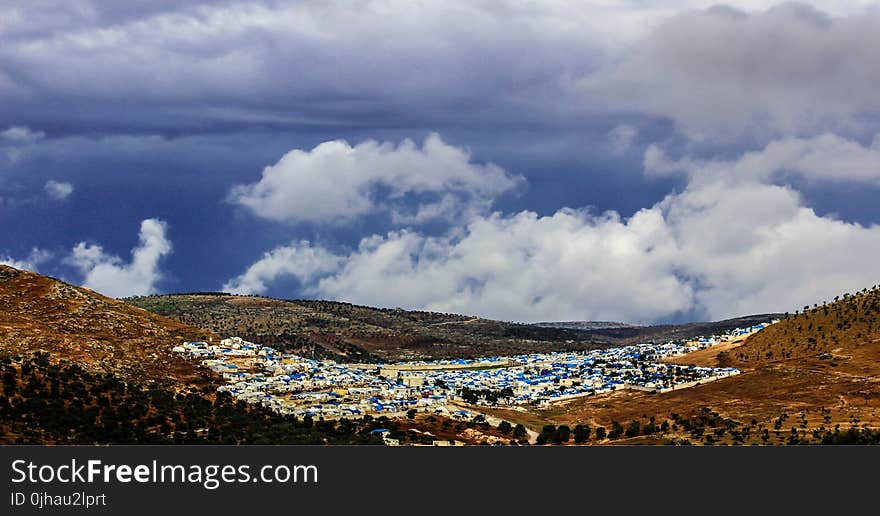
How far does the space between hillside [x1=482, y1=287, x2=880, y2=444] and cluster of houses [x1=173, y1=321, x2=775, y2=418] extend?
9003 mm

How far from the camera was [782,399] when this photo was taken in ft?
354

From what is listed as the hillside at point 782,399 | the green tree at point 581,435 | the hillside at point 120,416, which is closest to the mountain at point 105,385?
the hillside at point 120,416

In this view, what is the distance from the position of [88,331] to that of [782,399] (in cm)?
8773

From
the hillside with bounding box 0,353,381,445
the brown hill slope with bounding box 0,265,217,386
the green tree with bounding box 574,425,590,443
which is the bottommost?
the green tree with bounding box 574,425,590,443

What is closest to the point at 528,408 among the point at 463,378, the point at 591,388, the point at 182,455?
the point at 591,388

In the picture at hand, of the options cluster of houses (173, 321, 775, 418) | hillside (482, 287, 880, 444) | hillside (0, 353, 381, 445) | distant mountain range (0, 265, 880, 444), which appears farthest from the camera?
cluster of houses (173, 321, 775, 418)

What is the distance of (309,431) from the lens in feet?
292

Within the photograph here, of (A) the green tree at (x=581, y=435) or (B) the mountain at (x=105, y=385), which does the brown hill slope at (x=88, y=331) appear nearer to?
(B) the mountain at (x=105, y=385)

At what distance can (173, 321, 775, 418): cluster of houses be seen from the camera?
364ft

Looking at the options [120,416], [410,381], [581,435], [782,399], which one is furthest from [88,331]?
[782,399]

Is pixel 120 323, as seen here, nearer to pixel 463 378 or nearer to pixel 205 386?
pixel 205 386

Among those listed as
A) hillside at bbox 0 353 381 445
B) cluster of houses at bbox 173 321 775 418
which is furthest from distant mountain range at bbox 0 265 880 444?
cluster of houses at bbox 173 321 775 418

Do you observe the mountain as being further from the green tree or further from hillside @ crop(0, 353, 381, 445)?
the green tree

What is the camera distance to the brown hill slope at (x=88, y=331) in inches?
3871
